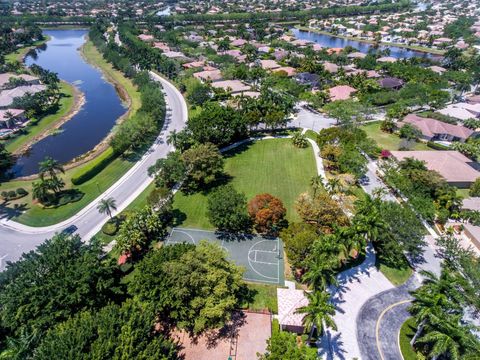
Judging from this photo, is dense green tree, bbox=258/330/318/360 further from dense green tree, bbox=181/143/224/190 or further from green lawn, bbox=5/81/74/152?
green lawn, bbox=5/81/74/152

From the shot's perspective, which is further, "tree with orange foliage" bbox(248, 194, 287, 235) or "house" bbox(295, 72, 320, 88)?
"house" bbox(295, 72, 320, 88)

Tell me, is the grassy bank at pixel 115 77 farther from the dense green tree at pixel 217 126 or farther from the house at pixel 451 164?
the house at pixel 451 164

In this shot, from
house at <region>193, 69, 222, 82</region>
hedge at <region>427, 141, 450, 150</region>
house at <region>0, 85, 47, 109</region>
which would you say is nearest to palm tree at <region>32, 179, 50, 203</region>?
house at <region>0, 85, 47, 109</region>

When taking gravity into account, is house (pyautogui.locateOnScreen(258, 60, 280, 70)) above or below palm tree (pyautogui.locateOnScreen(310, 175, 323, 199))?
above

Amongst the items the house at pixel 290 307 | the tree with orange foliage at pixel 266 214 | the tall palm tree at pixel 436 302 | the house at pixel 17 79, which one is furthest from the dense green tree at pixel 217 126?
the house at pixel 17 79

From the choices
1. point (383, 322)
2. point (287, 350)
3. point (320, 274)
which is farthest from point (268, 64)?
point (287, 350)
